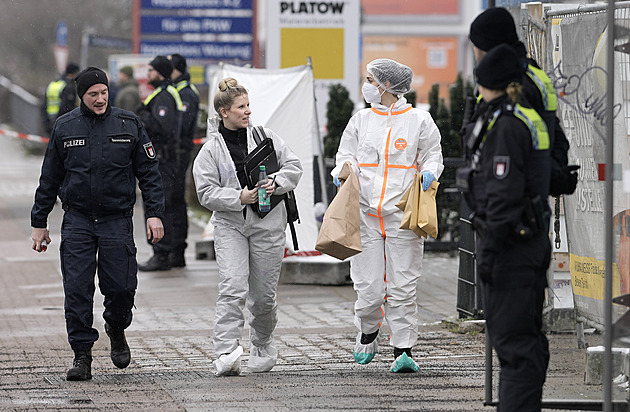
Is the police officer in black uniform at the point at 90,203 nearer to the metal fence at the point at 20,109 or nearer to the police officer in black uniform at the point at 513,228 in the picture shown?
the police officer in black uniform at the point at 513,228

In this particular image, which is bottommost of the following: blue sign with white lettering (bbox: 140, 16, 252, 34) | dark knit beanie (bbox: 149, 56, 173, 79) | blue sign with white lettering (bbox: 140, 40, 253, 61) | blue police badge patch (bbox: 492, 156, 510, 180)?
blue police badge patch (bbox: 492, 156, 510, 180)

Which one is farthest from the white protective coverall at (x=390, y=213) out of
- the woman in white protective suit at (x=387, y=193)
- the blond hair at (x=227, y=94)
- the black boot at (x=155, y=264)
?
the black boot at (x=155, y=264)

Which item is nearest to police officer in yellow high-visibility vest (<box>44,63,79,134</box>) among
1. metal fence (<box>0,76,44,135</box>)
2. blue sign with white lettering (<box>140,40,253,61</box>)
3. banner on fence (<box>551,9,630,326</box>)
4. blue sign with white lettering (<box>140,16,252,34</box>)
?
blue sign with white lettering (<box>140,40,253,61</box>)

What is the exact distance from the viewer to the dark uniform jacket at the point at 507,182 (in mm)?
5027

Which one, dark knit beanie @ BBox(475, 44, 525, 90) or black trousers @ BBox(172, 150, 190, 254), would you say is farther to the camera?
black trousers @ BBox(172, 150, 190, 254)

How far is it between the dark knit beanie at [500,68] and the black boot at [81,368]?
3368mm

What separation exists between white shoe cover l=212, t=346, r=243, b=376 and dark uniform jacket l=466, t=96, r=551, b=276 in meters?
2.50

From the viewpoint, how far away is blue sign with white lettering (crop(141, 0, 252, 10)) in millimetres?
24125

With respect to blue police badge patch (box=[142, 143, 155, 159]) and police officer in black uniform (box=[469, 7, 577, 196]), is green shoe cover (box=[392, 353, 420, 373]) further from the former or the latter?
Result: police officer in black uniform (box=[469, 7, 577, 196])

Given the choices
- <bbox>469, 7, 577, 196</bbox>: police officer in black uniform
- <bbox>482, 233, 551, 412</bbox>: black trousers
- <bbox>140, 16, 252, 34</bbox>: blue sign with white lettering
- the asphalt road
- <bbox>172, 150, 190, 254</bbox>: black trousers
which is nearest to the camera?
<bbox>482, 233, 551, 412</bbox>: black trousers

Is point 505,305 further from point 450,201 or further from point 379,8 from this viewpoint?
point 379,8

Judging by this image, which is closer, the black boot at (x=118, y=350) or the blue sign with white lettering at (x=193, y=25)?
the black boot at (x=118, y=350)

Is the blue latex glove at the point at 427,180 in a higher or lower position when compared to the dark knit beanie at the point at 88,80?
lower

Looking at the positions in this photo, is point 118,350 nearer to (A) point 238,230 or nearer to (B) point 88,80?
(A) point 238,230
